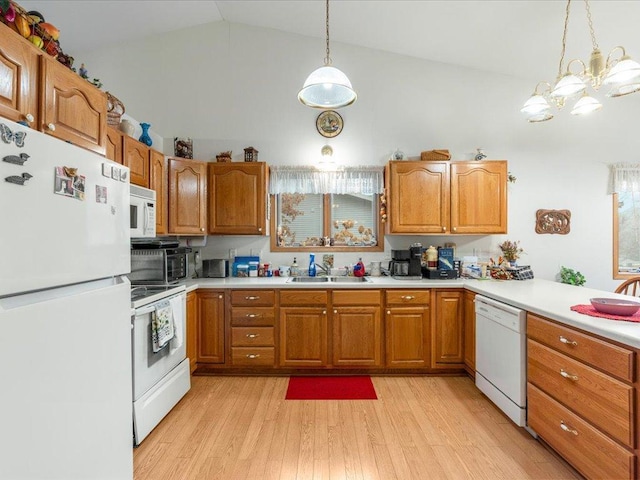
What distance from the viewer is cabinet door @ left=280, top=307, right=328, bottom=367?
3.04 m

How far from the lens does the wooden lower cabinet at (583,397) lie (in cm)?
142

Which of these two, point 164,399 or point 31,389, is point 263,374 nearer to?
point 164,399

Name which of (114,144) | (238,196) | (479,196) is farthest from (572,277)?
(114,144)

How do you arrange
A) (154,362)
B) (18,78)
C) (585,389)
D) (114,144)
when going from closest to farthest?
(18,78), (585,389), (154,362), (114,144)

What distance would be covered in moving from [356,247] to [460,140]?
5.68ft

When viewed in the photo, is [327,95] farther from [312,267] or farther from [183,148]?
[183,148]

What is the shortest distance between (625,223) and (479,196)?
1848 millimetres

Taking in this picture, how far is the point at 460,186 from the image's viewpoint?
10.8 ft

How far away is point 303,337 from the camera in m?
3.04

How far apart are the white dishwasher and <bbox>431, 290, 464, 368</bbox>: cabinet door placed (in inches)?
12.2

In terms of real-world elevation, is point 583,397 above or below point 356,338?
above

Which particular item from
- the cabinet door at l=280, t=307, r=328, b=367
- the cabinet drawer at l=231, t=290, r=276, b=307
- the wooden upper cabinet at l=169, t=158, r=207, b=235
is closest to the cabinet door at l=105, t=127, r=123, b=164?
the wooden upper cabinet at l=169, t=158, r=207, b=235

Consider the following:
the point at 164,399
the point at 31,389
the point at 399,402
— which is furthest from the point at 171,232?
the point at 399,402

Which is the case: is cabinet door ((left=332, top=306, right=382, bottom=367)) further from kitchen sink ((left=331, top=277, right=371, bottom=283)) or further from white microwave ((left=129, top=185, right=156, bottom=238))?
white microwave ((left=129, top=185, right=156, bottom=238))
